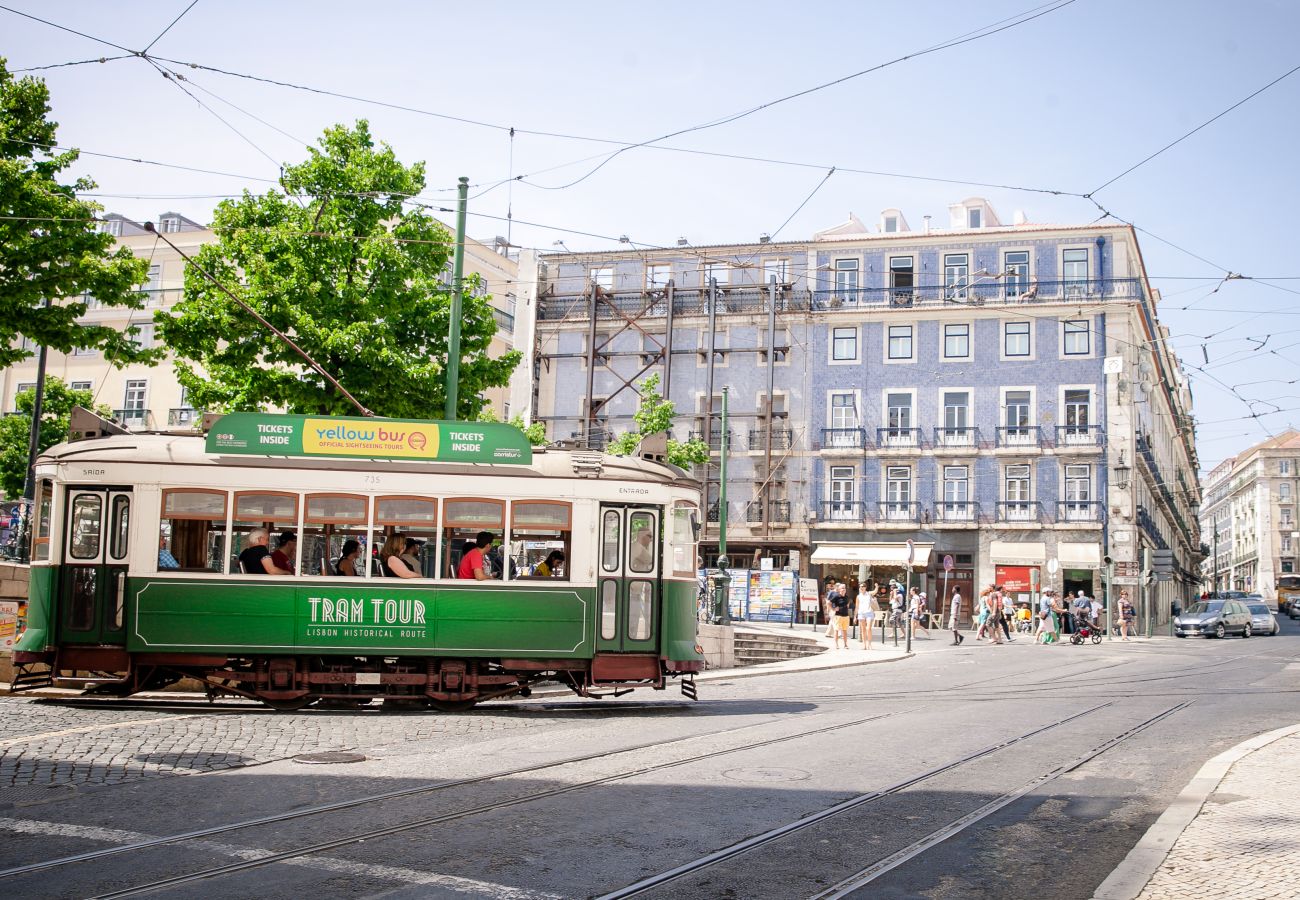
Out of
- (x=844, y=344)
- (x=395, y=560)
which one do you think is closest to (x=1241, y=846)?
(x=395, y=560)

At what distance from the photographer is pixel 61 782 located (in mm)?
9562

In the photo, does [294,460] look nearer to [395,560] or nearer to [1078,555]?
[395,560]

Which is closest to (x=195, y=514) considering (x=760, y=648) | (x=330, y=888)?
(x=330, y=888)

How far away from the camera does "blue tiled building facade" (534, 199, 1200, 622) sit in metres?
50.2

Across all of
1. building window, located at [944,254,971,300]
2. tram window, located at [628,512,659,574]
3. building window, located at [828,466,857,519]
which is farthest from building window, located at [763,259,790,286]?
tram window, located at [628,512,659,574]

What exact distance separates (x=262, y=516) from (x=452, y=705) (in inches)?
128

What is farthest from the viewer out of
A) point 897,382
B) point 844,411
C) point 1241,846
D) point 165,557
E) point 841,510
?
point 844,411

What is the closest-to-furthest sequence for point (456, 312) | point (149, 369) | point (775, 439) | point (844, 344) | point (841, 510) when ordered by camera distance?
1. point (456, 312)
2. point (841, 510)
3. point (775, 439)
4. point (844, 344)
5. point (149, 369)

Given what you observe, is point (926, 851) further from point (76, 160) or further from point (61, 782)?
point (76, 160)

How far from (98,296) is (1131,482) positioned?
4030 cm

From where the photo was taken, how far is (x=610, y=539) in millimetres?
15578

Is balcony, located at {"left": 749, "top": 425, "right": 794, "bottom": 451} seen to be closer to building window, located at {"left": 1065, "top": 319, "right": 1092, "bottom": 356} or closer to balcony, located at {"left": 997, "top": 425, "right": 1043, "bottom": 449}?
balcony, located at {"left": 997, "top": 425, "right": 1043, "bottom": 449}

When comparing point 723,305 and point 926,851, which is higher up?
point 723,305

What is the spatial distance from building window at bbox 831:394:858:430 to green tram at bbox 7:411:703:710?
3839 centimetres
